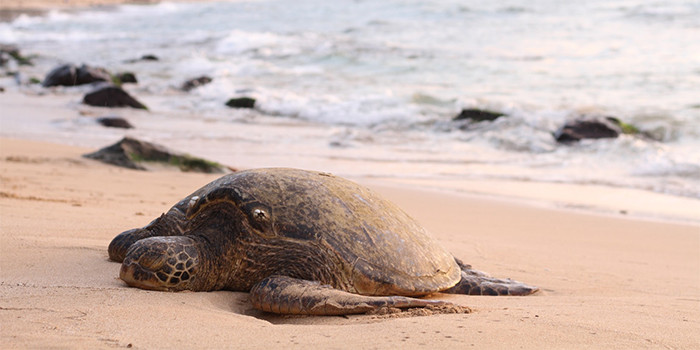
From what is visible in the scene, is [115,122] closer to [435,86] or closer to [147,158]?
[147,158]

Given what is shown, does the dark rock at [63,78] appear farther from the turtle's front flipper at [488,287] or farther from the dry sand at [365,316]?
the turtle's front flipper at [488,287]

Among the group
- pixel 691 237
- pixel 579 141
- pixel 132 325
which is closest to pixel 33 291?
pixel 132 325

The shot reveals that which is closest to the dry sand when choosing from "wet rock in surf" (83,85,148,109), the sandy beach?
the sandy beach

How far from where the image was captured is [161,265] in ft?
10.6

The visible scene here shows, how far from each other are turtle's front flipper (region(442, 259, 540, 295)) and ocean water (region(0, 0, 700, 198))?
3.98m

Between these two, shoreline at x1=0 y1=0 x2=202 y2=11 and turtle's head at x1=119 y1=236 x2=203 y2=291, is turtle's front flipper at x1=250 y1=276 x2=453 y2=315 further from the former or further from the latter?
shoreline at x1=0 y1=0 x2=202 y2=11

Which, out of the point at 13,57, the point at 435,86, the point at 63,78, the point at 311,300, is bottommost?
the point at 311,300

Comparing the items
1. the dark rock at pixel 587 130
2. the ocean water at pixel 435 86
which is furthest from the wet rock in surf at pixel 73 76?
the dark rock at pixel 587 130

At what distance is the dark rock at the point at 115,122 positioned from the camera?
10.7m

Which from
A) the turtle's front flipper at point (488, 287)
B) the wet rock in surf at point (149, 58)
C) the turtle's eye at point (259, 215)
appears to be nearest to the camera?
the turtle's eye at point (259, 215)

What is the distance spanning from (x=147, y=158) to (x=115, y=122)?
357cm

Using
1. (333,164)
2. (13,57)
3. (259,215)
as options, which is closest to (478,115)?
(333,164)

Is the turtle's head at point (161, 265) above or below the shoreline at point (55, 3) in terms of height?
below

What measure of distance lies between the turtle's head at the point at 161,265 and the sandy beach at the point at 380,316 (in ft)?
0.20
